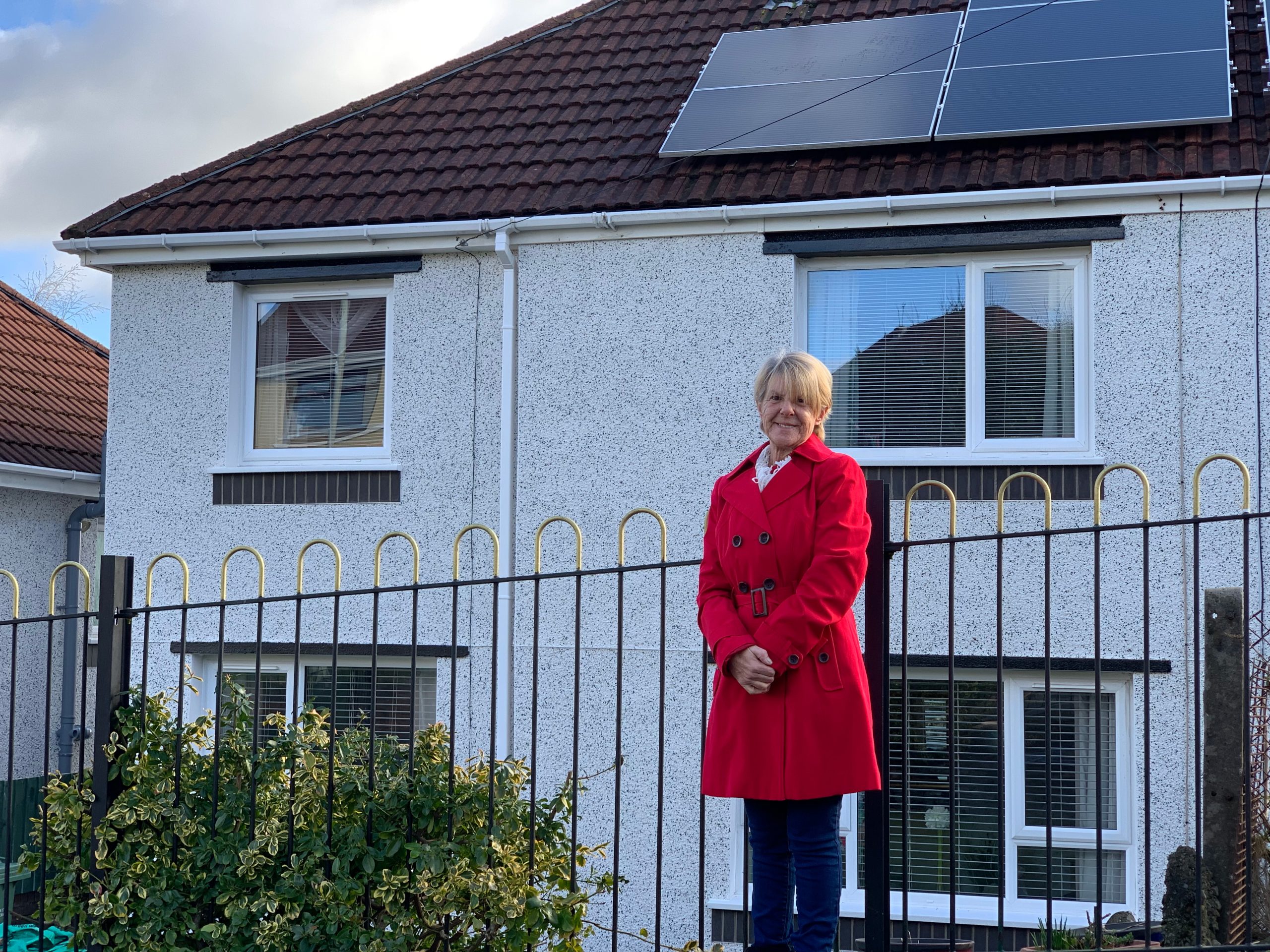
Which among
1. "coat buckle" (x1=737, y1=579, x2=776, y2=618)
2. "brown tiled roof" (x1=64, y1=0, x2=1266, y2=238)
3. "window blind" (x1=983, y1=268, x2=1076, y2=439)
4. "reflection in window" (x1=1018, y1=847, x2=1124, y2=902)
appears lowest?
"reflection in window" (x1=1018, y1=847, x2=1124, y2=902)

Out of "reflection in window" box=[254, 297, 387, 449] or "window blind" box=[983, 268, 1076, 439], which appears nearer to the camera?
"window blind" box=[983, 268, 1076, 439]

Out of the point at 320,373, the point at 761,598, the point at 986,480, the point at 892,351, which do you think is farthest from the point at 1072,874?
the point at 320,373

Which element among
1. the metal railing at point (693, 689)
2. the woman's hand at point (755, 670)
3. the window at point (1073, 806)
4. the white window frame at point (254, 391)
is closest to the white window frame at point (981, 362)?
the metal railing at point (693, 689)

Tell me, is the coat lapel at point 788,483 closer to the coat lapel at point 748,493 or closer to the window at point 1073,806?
the coat lapel at point 748,493

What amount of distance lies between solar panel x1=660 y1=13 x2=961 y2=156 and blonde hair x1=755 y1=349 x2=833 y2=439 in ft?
12.9

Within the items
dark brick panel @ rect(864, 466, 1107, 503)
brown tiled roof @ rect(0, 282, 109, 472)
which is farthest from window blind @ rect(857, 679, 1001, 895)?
brown tiled roof @ rect(0, 282, 109, 472)

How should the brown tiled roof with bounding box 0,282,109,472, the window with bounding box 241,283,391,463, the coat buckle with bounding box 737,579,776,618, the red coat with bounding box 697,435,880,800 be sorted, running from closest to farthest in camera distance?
1. the red coat with bounding box 697,435,880,800
2. the coat buckle with bounding box 737,579,776,618
3. the window with bounding box 241,283,391,463
4. the brown tiled roof with bounding box 0,282,109,472

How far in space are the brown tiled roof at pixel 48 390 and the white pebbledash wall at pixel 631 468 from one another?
352 cm

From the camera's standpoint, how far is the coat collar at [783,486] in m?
3.69

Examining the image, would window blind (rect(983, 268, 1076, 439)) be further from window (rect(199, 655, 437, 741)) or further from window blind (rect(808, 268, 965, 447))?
window (rect(199, 655, 437, 741))

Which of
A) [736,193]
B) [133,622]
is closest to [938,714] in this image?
[736,193]

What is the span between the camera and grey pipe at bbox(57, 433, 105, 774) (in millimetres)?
11008

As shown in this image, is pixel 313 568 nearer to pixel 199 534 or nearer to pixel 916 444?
pixel 199 534

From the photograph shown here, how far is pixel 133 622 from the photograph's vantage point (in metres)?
8.77
